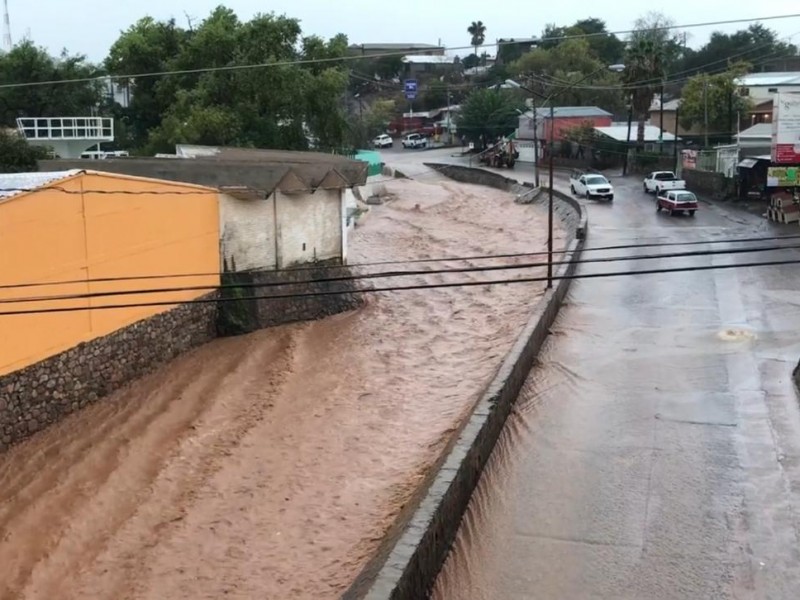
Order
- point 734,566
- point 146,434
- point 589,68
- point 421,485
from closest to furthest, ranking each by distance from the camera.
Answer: point 734,566, point 421,485, point 146,434, point 589,68

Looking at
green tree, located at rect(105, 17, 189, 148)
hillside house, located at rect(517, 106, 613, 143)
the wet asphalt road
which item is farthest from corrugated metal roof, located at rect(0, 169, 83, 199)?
hillside house, located at rect(517, 106, 613, 143)

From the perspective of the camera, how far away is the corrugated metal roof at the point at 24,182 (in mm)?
14453

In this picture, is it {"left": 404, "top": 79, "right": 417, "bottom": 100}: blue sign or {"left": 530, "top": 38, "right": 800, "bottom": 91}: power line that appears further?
{"left": 404, "top": 79, "right": 417, "bottom": 100}: blue sign

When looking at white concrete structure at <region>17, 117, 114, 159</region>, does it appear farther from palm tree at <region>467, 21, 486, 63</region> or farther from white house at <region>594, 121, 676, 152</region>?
palm tree at <region>467, 21, 486, 63</region>

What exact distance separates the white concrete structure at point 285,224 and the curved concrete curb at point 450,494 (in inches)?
280

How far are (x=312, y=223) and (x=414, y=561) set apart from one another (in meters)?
16.1

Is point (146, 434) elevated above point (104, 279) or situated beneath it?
situated beneath

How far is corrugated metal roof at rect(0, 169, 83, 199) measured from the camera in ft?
47.4

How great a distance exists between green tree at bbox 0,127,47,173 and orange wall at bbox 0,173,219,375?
12.2 meters

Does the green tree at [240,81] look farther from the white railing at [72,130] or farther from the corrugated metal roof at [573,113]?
the corrugated metal roof at [573,113]

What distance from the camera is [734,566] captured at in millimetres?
10688

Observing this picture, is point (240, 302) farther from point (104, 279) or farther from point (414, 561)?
point (414, 561)

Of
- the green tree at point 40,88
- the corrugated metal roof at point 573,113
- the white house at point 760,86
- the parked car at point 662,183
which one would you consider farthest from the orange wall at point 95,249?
the corrugated metal roof at point 573,113

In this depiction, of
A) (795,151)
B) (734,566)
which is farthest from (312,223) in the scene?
(795,151)
